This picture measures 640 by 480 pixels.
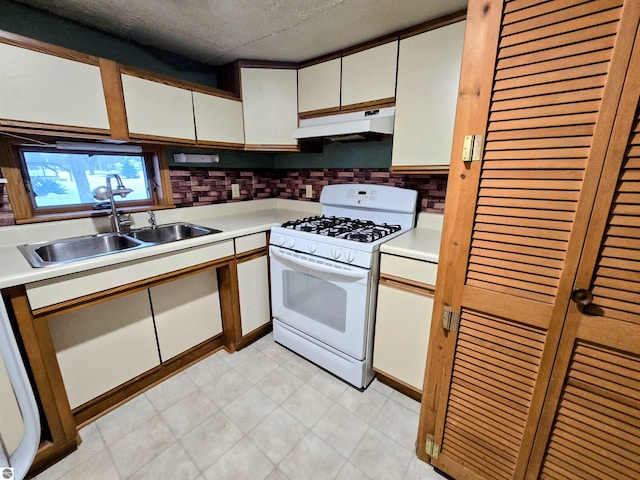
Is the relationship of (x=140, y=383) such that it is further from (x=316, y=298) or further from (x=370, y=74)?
(x=370, y=74)

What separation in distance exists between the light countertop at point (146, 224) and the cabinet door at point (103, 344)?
11.9 inches

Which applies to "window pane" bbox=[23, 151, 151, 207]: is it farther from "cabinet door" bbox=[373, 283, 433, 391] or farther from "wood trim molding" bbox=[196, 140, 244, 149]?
"cabinet door" bbox=[373, 283, 433, 391]

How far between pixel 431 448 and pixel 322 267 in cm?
98

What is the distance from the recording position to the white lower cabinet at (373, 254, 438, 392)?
1412mm

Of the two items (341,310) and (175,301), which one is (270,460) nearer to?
(341,310)

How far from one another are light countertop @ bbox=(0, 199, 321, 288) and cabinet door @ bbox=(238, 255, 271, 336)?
254 mm

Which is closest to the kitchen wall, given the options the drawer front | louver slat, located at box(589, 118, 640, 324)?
the drawer front

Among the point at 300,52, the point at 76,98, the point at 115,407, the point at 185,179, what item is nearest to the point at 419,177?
the point at 300,52

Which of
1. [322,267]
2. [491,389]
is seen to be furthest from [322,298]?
[491,389]

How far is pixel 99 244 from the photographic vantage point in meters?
1.67

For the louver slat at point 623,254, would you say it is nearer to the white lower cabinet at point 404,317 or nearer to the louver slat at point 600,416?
the louver slat at point 600,416

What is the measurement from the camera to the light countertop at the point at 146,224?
→ 1.13 metres

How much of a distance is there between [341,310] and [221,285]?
879mm

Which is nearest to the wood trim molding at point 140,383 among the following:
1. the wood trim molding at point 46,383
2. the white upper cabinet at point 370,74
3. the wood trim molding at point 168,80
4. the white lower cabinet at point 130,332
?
the white lower cabinet at point 130,332
